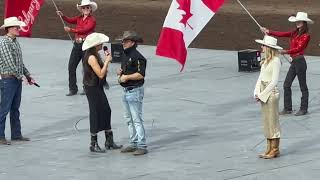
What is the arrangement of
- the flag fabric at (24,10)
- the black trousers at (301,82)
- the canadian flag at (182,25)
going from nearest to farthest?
the canadian flag at (182,25), the flag fabric at (24,10), the black trousers at (301,82)

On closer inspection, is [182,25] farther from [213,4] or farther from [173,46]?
[213,4]

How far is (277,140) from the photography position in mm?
11781

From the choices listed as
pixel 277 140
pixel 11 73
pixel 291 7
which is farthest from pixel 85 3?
pixel 291 7

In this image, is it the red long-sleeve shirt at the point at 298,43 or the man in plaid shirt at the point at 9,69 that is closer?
the man in plaid shirt at the point at 9,69

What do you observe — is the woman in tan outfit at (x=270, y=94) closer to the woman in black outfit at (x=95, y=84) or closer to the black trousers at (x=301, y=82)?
the woman in black outfit at (x=95, y=84)

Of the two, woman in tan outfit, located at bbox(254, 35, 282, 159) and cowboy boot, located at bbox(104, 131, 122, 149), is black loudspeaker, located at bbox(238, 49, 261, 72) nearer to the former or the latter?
cowboy boot, located at bbox(104, 131, 122, 149)

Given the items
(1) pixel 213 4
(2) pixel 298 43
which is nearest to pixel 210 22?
(2) pixel 298 43

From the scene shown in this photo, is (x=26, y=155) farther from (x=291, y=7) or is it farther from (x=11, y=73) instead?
(x=291, y=7)

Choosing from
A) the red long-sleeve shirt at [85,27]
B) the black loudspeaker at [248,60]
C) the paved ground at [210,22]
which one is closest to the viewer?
the red long-sleeve shirt at [85,27]

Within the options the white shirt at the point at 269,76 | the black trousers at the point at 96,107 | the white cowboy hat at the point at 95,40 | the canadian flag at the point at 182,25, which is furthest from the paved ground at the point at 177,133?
the white cowboy hat at the point at 95,40

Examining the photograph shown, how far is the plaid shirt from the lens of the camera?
12922 mm

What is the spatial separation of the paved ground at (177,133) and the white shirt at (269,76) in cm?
89

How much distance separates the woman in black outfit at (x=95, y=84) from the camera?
12125 millimetres

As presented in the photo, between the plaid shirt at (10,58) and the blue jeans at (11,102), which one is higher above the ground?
the plaid shirt at (10,58)
